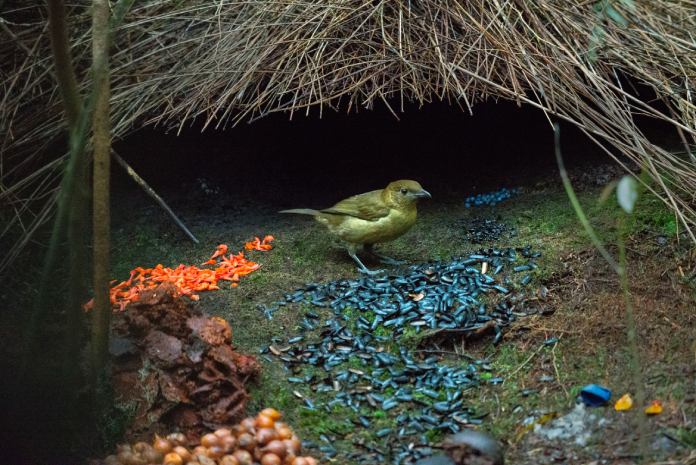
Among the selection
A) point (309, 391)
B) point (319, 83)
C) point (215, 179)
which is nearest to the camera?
point (309, 391)

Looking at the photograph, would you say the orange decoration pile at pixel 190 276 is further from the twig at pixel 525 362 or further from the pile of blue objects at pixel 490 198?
the twig at pixel 525 362

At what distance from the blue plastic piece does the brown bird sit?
1828 mm

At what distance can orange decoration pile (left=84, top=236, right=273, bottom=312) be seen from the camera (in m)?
4.50

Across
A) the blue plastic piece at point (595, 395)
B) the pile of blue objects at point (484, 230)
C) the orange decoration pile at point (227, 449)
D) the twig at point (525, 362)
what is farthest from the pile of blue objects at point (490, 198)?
the orange decoration pile at point (227, 449)

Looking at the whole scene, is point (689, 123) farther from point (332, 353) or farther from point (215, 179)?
point (215, 179)

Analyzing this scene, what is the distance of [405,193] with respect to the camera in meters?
4.93

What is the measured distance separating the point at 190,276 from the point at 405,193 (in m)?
1.35

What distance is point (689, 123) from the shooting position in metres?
4.64

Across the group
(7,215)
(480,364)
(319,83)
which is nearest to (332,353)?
(480,364)

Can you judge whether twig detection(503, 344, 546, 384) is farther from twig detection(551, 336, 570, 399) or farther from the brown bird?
the brown bird

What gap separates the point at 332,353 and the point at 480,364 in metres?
0.70

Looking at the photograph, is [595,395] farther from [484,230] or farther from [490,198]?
[490,198]

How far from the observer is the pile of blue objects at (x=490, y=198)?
564cm

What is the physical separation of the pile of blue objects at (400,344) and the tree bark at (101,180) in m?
0.90
